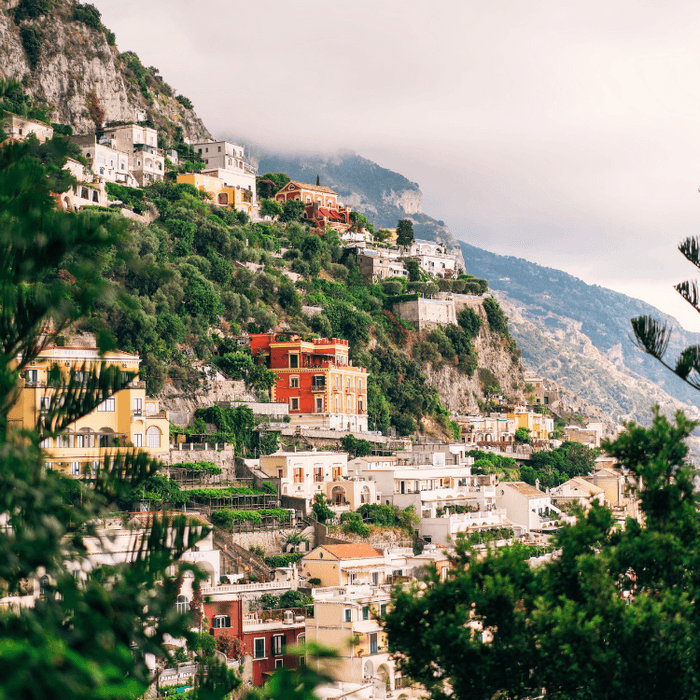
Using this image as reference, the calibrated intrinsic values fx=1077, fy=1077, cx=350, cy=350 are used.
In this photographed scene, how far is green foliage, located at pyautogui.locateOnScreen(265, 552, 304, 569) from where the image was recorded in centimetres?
5012

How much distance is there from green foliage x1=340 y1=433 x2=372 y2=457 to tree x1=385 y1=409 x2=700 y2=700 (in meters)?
45.8

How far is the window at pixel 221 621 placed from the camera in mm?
39844

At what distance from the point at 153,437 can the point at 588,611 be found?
3714 cm

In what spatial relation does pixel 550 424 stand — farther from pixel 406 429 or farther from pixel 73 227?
pixel 73 227

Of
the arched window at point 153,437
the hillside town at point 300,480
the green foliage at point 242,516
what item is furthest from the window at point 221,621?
the arched window at point 153,437

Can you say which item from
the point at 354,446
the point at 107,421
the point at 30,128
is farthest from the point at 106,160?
the point at 107,421

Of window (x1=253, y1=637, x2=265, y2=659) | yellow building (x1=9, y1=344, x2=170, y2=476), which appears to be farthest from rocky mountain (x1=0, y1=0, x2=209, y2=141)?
window (x1=253, y1=637, x2=265, y2=659)

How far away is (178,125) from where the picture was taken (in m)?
110

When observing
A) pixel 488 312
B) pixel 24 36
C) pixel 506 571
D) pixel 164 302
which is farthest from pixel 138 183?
pixel 506 571

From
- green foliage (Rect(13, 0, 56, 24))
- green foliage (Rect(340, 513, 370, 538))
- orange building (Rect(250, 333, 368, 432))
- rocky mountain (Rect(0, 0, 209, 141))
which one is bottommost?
green foliage (Rect(340, 513, 370, 538))

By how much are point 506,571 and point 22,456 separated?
45.1ft

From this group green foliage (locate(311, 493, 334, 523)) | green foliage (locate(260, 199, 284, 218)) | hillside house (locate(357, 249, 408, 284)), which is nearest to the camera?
green foliage (locate(311, 493, 334, 523))

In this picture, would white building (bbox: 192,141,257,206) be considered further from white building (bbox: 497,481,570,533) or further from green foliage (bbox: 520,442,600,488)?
white building (bbox: 497,481,570,533)

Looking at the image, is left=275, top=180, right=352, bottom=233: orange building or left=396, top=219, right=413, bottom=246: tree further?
left=396, top=219, right=413, bottom=246: tree
